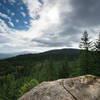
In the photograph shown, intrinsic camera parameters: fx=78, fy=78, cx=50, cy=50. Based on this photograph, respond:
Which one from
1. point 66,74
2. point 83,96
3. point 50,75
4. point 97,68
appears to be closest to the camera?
point 83,96

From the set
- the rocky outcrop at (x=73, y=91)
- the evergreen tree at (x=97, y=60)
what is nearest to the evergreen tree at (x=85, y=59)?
the evergreen tree at (x=97, y=60)

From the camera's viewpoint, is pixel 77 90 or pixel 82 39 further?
pixel 82 39

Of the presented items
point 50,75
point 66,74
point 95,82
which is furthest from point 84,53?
point 50,75

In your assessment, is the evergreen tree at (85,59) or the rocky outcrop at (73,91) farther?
the evergreen tree at (85,59)

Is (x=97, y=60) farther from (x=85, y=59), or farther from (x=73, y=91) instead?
(x=73, y=91)

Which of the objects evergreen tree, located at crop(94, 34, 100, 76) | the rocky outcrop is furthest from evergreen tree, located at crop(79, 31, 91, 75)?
the rocky outcrop

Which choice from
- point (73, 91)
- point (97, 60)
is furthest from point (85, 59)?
point (73, 91)

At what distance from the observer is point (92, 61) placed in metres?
16.5

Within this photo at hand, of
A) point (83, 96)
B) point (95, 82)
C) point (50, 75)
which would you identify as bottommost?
point (50, 75)

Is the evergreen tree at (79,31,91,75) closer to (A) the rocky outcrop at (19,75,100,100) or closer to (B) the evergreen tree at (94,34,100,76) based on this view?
(B) the evergreen tree at (94,34,100,76)

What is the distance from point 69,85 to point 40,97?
5.55 feet

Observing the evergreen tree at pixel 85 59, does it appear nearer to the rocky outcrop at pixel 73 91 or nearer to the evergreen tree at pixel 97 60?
the evergreen tree at pixel 97 60

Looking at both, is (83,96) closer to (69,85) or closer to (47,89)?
(69,85)

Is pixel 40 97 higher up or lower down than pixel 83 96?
lower down
